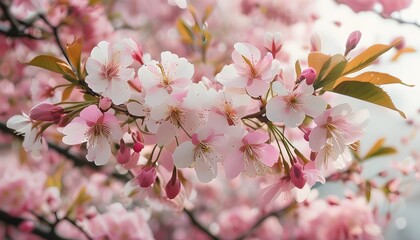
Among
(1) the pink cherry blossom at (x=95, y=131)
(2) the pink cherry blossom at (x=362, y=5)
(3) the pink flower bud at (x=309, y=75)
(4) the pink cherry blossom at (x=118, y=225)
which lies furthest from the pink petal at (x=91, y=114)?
(2) the pink cherry blossom at (x=362, y=5)

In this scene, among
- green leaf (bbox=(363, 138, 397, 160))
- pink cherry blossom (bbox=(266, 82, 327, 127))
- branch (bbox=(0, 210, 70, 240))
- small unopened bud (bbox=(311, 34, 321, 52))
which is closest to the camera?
pink cherry blossom (bbox=(266, 82, 327, 127))

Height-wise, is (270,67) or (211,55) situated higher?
(270,67)

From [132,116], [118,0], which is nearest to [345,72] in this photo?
[132,116]

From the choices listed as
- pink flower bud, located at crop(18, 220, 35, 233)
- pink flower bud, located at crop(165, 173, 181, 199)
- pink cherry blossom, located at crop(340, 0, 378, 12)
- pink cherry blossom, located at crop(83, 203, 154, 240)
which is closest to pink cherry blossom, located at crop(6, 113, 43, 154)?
pink flower bud, located at crop(165, 173, 181, 199)

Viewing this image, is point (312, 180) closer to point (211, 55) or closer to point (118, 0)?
point (211, 55)

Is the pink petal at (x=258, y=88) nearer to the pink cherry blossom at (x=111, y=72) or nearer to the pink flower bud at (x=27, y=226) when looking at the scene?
the pink cherry blossom at (x=111, y=72)

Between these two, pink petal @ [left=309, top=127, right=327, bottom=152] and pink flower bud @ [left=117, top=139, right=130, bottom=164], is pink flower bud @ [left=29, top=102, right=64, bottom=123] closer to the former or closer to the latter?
pink flower bud @ [left=117, top=139, right=130, bottom=164]
